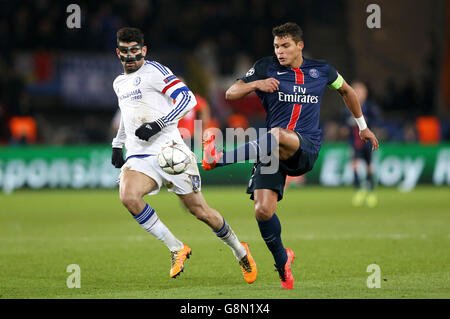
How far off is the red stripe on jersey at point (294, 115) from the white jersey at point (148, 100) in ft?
2.85

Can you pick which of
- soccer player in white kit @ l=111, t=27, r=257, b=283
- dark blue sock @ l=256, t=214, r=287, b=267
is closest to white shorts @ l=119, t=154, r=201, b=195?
soccer player in white kit @ l=111, t=27, r=257, b=283

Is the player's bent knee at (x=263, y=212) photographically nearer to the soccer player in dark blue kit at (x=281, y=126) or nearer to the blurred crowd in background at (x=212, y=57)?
the soccer player in dark blue kit at (x=281, y=126)

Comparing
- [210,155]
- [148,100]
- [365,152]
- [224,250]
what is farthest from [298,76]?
[365,152]

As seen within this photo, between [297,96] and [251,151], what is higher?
[297,96]

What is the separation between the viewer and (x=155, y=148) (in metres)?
6.80

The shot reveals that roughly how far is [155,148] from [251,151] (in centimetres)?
103

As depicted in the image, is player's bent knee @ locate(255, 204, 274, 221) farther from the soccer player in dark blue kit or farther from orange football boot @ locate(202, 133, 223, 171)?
orange football boot @ locate(202, 133, 223, 171)

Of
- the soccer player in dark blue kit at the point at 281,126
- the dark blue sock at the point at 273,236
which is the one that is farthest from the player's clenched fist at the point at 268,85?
the dark blue sock at the point at 273,236

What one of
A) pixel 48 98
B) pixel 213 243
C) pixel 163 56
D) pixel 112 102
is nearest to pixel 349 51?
pixel 163 56

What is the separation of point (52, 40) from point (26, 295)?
15470mm

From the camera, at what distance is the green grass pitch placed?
6.25 metres

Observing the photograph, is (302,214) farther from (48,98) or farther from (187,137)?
(48,98)

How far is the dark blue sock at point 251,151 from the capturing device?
614 centimetres

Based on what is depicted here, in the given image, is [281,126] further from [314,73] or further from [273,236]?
[273,236]
